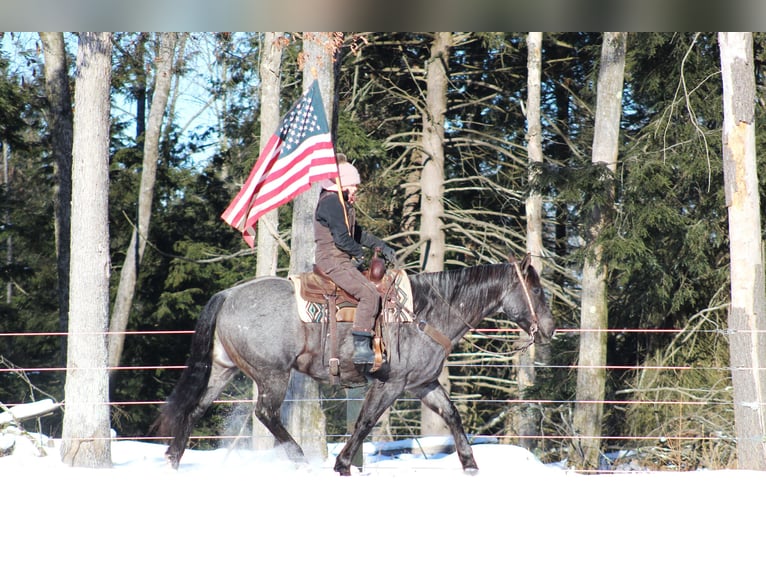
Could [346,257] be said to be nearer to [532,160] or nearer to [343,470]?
[343,470]

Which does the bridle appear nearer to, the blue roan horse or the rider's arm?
the blue roan horse

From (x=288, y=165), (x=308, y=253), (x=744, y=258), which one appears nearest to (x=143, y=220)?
(x=308, y=253)

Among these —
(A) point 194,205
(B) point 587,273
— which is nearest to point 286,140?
(B) point 587,273

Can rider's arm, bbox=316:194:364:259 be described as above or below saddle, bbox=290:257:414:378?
above

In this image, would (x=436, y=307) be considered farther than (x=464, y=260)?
No

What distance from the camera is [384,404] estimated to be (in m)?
7.34

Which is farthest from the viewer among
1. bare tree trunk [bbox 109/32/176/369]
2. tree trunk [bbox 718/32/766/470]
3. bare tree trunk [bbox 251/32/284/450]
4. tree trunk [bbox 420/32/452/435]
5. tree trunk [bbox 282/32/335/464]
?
bare tree trunk [bbox 109/32/176/369]

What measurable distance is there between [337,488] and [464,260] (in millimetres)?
13442

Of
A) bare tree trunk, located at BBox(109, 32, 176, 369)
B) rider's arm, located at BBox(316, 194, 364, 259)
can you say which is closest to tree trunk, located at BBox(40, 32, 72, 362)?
bare tree trunk, located at BBox(109, 32, 176, 369)

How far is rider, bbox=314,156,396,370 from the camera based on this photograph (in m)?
7.20

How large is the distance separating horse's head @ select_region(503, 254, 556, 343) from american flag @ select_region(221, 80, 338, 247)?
1.98 meters

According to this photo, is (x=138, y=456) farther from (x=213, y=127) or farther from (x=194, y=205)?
(x=213, y=127)

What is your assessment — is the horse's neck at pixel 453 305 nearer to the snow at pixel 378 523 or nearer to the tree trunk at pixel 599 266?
the snow at pixel 378 523

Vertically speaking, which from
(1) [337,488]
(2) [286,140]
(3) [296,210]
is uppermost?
(2) [286,140]
